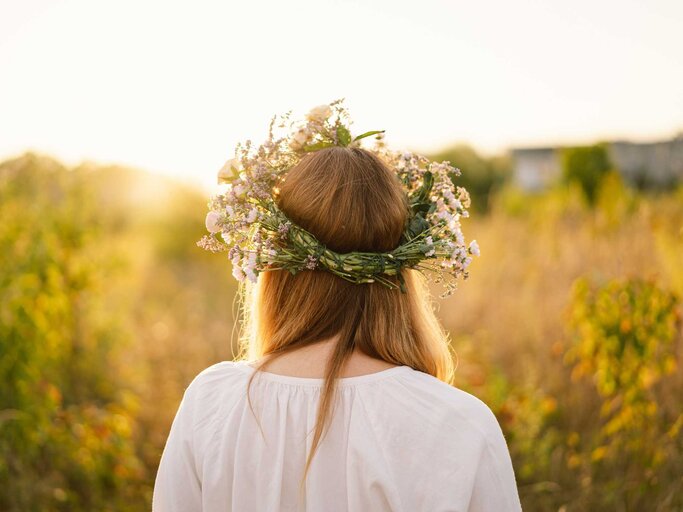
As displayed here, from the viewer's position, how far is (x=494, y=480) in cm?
133

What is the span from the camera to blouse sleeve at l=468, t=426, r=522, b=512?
1.32 m

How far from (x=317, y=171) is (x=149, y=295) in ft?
23.4

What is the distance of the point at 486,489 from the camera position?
1333mm

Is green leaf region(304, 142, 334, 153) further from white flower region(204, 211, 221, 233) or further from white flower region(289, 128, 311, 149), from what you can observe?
white flower region(204, 211, 221, 233)

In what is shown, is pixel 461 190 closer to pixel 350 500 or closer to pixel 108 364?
pixel 350 500

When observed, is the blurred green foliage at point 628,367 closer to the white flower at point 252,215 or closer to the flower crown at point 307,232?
the flower crown at point 307,232

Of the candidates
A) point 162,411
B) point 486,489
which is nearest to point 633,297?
point 486,489

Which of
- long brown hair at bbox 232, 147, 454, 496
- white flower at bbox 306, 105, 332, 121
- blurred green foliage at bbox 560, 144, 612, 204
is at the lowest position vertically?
long brown hair at bbox 232, 147, 454, 496

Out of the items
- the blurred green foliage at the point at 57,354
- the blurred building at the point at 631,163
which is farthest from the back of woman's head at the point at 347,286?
the blurred building at the point at 631,163

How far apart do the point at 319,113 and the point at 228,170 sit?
0.31m

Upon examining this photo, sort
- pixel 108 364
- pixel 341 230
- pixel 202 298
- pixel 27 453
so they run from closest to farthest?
pixel 341 230
pixel 27 453
pixel 108 364
pixel 202 298

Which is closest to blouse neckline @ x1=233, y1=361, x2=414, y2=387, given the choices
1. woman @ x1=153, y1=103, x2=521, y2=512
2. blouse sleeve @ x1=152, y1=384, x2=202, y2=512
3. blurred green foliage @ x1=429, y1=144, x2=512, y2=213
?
woman @ x1=153, y1=103, x2=521, y2=512

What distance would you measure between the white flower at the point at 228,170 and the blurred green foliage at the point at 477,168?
2229cm

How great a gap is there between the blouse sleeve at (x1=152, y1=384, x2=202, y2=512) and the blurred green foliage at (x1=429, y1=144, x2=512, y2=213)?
893 inches
